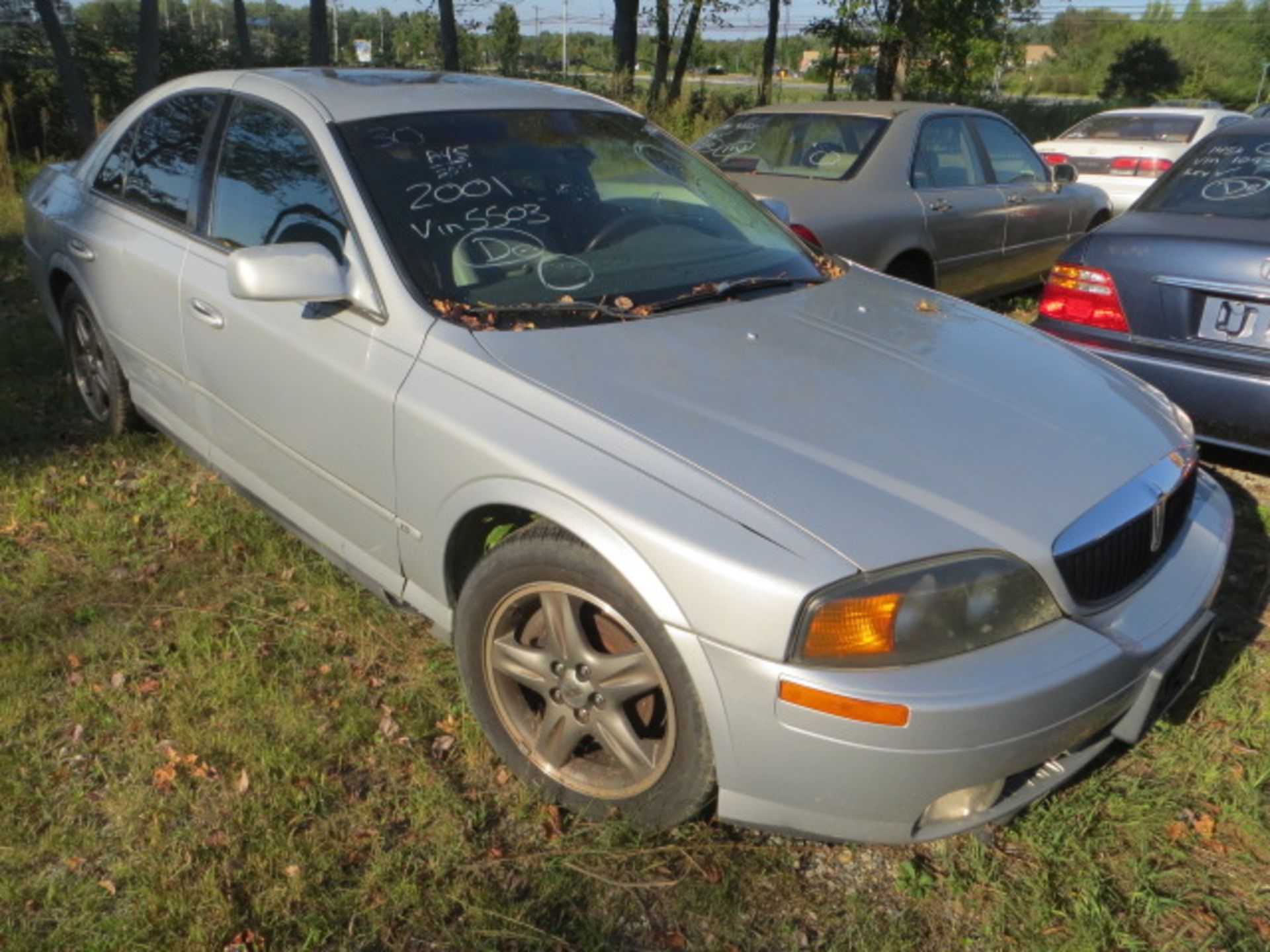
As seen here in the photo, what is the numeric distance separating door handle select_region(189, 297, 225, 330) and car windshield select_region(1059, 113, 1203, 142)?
10.8m

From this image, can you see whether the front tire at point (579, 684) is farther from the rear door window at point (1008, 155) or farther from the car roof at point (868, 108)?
the rear door window at point (1008, 155)

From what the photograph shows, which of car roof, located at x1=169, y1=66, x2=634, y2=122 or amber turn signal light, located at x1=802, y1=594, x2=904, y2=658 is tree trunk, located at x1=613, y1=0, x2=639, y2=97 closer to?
car roof, located at x1=169, y1=66, x2=634, y2=122

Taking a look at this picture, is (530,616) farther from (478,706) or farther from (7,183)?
(7,183)

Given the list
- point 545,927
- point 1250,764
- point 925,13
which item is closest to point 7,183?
point 545,927

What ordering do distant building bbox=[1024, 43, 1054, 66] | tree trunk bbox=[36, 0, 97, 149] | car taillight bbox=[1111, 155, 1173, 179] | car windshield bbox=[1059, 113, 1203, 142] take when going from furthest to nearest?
distant building bbox=[1024, 43, 1054, 66] → car windshield bbox=[1059, 113, 1203, 142] → tree trunk bbox=[36, 0, 97, 149] → car taillight bbox=[1111, 155, 1173, 179]

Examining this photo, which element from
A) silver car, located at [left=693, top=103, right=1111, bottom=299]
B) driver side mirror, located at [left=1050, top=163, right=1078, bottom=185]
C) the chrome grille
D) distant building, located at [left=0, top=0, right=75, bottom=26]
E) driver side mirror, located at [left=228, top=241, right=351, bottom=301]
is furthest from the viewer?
distant building, located at [left=0, top=0, right=75, bottom=26]

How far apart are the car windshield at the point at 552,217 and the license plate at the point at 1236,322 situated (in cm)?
157

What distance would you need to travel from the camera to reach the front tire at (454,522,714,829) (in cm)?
221

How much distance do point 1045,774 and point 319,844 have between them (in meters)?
A: 1.63

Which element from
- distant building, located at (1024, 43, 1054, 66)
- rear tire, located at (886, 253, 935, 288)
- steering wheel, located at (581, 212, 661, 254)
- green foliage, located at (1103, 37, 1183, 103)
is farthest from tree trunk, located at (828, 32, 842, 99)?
distant building, located at (1024, 43, 1054, 66)

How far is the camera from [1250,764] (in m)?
2.73

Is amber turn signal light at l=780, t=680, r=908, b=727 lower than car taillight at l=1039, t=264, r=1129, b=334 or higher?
lower

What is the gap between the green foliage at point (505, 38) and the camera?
1923cm

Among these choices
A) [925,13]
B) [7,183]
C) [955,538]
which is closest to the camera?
[955,538]
